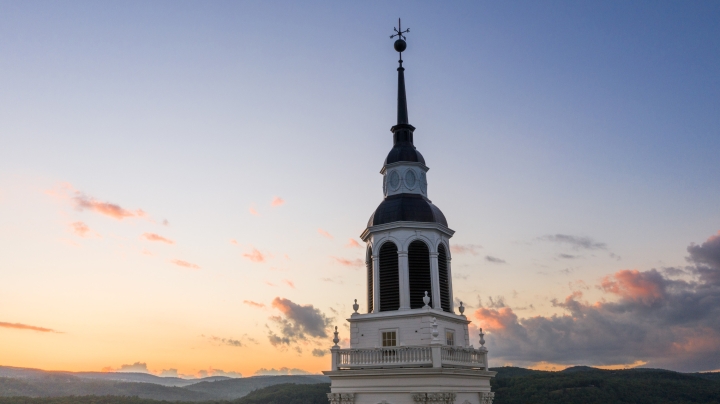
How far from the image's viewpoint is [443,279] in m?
28.4

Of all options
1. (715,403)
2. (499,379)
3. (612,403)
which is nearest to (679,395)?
(715,403)

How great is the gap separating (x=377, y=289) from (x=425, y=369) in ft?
16.3

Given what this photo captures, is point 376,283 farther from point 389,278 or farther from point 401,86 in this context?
point 401,86

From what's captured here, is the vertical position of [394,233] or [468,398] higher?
[394,233]

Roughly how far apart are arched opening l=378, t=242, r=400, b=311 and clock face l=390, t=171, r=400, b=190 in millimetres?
3514

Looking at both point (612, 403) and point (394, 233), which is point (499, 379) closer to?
point (612, 403)

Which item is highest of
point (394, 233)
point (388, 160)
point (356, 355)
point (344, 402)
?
point (388, 160)

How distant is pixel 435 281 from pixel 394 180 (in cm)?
606

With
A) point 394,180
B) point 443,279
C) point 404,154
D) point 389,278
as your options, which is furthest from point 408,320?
point 404,154

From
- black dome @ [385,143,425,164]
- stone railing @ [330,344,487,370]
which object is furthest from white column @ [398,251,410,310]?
black dome @ [385,143,425,164]

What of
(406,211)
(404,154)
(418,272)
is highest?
(404,154)

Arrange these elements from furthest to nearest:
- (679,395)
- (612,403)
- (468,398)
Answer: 1. (679,395)
2. (612,403)
3. (468,398)

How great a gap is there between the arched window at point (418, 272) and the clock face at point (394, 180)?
3.61m

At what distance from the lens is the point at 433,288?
89.1ft
